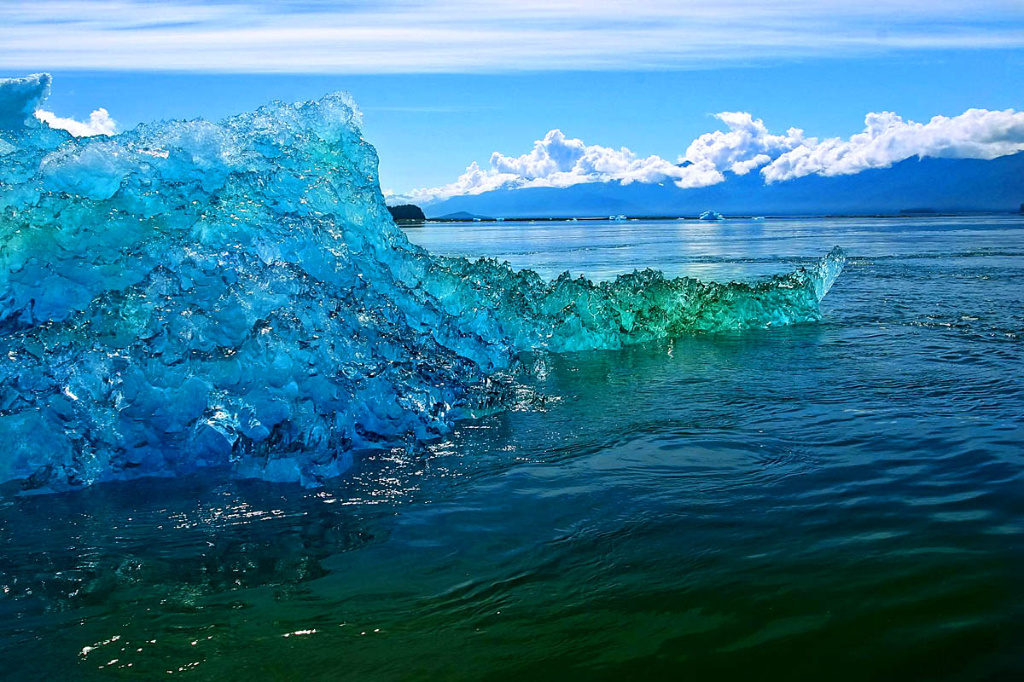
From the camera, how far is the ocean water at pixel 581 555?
189 inches

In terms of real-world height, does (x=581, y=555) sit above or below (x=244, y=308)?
below

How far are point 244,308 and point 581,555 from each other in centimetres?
582

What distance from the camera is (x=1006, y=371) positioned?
470 inches

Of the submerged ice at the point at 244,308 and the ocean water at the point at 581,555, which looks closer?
the ocean water at the point at 581,555

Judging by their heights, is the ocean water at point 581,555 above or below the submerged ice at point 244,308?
below

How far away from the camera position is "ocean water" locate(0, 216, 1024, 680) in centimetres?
479

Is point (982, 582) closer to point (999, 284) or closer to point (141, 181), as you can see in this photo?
point (141, 181)

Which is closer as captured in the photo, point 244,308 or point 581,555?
point 581,555

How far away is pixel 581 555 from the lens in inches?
242

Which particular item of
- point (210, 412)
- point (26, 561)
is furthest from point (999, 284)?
point (26, 561)

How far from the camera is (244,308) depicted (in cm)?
1020

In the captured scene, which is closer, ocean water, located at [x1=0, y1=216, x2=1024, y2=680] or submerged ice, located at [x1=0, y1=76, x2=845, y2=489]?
ocean water, located at [x1=0, y1=216, x2=1024, y2=680]

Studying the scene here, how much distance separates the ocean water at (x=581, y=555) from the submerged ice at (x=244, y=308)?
0.62 metres

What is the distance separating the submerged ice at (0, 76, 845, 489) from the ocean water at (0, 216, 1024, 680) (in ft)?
2.04
